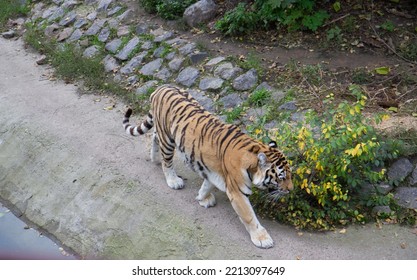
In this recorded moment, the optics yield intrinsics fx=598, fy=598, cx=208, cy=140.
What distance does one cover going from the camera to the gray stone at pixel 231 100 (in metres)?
7.21

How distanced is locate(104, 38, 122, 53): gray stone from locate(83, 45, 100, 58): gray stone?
16 centimetres

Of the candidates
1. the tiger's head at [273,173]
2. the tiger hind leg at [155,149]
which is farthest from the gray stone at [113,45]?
the tiger's head at [273,173]

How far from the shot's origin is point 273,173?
486 cm

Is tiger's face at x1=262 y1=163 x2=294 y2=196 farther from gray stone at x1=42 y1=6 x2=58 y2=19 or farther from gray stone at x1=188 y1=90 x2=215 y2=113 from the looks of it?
gray stone at x1=42 y1=6 x2=58 y2=19

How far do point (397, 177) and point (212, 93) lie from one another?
8.97 feet

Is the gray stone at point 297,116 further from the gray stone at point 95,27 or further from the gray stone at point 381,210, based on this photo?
the gray stone at point 95,27

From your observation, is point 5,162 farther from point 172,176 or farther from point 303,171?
point 303,171

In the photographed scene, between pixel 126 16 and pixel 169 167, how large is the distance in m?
4.32

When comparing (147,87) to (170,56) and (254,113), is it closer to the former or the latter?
(170,56)

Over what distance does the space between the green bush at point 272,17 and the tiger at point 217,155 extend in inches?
100

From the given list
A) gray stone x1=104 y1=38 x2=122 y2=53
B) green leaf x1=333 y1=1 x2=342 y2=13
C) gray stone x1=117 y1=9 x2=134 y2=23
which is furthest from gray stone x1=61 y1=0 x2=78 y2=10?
green leaf x1=333 y1=1 x2=342 y2=13

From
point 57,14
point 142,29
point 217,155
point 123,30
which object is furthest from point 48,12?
point 217,155

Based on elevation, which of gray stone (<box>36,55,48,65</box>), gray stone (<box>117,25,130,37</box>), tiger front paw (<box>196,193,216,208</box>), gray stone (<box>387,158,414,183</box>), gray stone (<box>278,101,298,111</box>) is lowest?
gray stone (<box>36,55,48,65</box>)

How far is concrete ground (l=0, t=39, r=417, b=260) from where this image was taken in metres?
5.07
